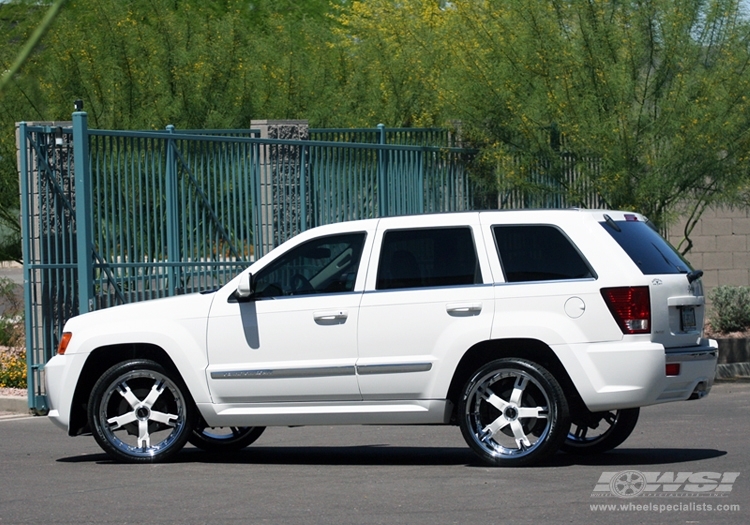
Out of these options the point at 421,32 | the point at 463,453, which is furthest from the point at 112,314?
the point at 421,32

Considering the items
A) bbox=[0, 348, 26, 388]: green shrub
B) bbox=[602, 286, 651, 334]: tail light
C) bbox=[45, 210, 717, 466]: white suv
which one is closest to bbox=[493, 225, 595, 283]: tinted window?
bbox=[45, 210, 717, 466]: white suv

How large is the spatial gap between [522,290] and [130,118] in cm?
1133

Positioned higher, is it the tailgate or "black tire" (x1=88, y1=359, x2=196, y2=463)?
the tailgate

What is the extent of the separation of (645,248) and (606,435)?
1.48 meters

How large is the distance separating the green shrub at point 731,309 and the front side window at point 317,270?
11508 millimetres

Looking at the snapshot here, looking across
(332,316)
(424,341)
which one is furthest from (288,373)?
(424,341)

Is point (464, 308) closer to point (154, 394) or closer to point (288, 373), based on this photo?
point (288, 373)

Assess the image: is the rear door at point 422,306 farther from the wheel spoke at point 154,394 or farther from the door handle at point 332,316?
the wheel spoke at point 154,394

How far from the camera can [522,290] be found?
8.67 m

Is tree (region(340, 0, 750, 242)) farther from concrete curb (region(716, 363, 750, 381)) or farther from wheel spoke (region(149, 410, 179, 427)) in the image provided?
wheel spoke (region(149, 410, 179, 427))

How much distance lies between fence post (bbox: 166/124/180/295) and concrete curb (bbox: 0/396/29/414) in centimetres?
195

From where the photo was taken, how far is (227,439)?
10.1 meters

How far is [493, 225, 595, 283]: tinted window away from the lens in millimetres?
8664

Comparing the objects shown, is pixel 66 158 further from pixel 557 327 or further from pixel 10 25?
pixel 10 25
